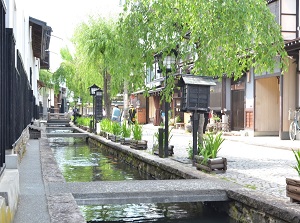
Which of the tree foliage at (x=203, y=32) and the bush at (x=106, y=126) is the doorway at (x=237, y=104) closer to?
the bush at (x=106, y=126)

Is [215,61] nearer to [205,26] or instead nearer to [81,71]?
[205,26]

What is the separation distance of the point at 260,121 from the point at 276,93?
1.52m

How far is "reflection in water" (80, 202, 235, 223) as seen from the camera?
7277 millimetres

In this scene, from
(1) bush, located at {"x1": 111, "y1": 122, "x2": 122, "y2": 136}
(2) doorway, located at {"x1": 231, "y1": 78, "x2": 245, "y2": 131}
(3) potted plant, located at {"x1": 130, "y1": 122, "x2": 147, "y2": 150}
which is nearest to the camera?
(3) potted plant, located at {"x1": 130, "y1": 122, "x2": 147, "y2": 150}

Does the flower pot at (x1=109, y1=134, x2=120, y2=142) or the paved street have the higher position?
the flower pot at (x1=109, y1=134, x2=120, y2=142)

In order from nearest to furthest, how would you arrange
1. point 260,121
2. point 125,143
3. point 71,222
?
1. point 71,222
2. point 125,143
3. point 260,121

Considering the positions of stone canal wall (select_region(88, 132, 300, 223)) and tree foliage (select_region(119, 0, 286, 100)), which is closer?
stone canal wall (select_region(88, 132, 300, 223))

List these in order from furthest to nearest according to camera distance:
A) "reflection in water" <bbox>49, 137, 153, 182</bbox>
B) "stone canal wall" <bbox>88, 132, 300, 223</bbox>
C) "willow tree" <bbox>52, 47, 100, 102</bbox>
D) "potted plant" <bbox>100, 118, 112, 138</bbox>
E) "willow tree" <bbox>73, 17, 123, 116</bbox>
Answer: "willow tree" <bbox>52, 47, 100, 102</bbox>, "willow tree" <bbox>73, 17, 123, 116</bbox>, "potted plant" <bbox>100, 118, 112, 138</bbox>, "reflection in water" <bbox>49, 137, 153, 182</bbox>, "stone canal wall" <bbox>88, 132, 300, 223</bbox>

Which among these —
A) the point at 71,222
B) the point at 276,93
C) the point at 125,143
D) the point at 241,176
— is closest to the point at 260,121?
the point at 276,93

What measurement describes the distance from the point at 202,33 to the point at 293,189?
5918 millimetres

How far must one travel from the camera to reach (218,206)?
7.79m

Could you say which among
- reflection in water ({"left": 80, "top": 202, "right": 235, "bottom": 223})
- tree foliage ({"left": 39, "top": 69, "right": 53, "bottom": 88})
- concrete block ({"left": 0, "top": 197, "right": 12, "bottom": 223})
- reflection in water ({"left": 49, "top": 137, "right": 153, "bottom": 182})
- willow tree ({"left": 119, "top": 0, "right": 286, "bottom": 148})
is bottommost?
reflection in water ({"left": 80, "top": 202, "right": 235, "bottom": 223})

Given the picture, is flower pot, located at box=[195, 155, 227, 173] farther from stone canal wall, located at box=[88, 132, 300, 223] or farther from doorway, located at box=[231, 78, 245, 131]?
doorway, located at box=[231, 78, 245, 131]

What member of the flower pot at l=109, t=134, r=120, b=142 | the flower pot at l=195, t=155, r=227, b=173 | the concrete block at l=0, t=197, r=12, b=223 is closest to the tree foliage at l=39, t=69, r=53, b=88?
the flower pot at l=109, t=134, r=120, b=142
